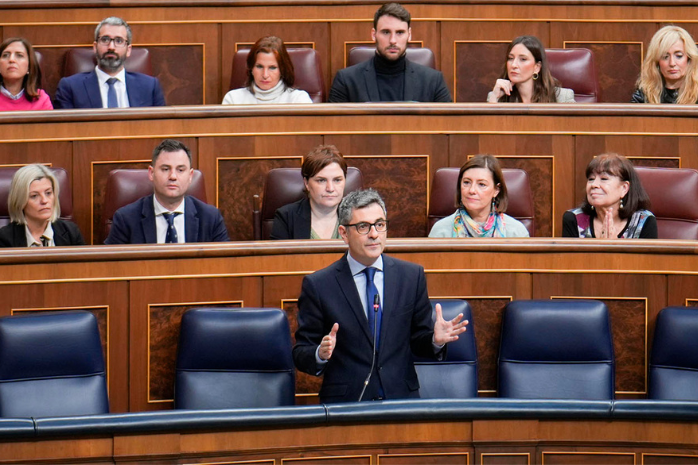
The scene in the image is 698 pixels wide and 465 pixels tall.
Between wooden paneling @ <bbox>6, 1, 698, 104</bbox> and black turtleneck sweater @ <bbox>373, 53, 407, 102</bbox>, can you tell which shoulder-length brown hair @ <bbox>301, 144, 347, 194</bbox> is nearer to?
black turtleneck sweater @ <bbox>373, 53, 407, 102</bbox>

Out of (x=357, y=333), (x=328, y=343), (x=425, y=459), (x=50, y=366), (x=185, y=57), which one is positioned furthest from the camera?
(x=185, y=57)

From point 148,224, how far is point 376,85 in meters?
0.82

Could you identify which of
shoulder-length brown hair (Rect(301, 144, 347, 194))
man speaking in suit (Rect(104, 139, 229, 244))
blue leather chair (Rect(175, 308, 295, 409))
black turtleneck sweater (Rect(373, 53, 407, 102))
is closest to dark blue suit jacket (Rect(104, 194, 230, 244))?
man speaking in suit (Rect(104, 139, 229, 244))

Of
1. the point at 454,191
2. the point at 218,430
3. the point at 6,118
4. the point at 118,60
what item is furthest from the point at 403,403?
the point at 118,60

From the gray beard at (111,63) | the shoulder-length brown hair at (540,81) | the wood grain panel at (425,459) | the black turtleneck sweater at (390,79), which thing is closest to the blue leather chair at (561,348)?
the wood grain panel at (425,459)

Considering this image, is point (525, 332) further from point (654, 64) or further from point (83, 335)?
Result: point (654, 64)

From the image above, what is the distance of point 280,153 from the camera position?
2535 millimetres

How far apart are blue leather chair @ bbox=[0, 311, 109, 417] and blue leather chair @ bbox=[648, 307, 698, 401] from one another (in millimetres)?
984

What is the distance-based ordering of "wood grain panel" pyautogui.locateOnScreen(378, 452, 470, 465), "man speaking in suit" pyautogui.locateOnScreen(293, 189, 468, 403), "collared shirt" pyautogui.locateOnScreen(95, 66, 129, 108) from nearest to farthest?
"wood grain panel" pyautogui.locateOnScreen(378, 452, 470, 465) < "man speaking in suit" pyautogui.locateOnScreen(293, 189, 468, 403) < "collared shirt" pyautogui.locateOnScreen(95, 66, 129, 108)

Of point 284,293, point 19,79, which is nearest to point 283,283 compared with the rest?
point 284,293

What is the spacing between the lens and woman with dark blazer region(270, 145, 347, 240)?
2238 mm

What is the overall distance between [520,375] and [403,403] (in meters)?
0.57

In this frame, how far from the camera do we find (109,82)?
2.81m

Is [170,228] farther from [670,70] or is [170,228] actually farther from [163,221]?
[670,70]
